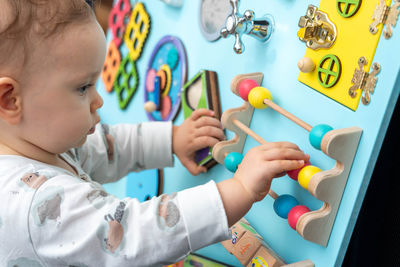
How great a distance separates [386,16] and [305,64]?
11 centimetres

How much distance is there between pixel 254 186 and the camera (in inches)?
19.8

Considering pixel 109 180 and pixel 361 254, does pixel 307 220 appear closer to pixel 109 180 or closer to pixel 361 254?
pixel 361 254

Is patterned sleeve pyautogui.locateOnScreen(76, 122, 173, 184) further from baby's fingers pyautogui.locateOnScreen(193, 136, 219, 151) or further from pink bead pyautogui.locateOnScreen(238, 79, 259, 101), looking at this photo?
pink bead pyautogui.locateOnScreen(238, 79, 259, 101)

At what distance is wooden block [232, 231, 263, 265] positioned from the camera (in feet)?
1.82

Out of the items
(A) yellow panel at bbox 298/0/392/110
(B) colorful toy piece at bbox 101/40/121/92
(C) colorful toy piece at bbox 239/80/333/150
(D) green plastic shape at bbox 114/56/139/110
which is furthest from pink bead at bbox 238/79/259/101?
(B) colorful toy piece at bbox 101/40/121/92

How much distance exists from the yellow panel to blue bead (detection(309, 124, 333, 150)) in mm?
39

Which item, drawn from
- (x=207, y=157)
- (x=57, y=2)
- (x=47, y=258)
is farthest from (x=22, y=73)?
(x=207, y=157)

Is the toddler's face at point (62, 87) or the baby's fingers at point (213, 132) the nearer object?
the toddler's face at point (62, 87)

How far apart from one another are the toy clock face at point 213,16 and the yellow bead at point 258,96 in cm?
19

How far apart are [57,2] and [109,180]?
1.34 feet

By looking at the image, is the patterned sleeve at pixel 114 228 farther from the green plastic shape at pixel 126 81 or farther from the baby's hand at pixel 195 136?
the green plastic shape at pixel 126 81

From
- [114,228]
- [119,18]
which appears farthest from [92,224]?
[119,18]

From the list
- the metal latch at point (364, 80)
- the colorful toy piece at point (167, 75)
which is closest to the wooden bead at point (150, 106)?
the colorful toy piece at point (167, 75)

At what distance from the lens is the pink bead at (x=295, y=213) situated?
488 mm
